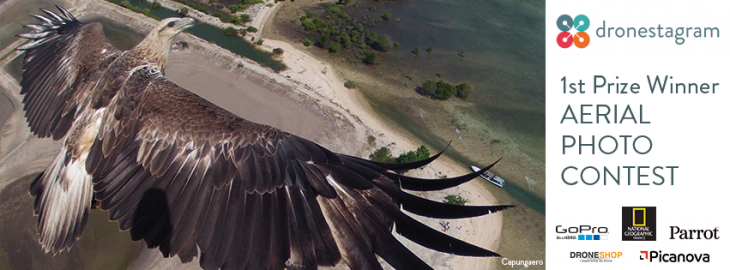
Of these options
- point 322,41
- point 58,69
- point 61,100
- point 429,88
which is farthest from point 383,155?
point 61,100

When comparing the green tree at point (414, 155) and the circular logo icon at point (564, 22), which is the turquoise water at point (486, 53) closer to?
the green tree at point (414, 155)

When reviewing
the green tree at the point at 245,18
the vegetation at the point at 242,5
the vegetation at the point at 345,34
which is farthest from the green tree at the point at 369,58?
the vegetation at the point at 242,5

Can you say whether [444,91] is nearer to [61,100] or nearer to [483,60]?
[483,60]

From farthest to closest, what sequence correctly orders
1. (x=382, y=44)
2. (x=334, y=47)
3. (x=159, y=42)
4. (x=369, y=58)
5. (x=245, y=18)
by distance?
(x=245, y=18) < (x=382, y=44) < (x=334, y=47) < (x=369, y=58) < (x=159, y=42)

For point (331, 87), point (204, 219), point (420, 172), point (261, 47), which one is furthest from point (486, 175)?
point (204, 219)

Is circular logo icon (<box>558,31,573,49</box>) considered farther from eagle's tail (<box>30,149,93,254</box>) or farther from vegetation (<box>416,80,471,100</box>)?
vegetation (<box>416,80,471,100</box>)

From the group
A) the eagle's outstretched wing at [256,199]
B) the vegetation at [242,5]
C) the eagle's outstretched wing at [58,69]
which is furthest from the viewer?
the vegetation at [242,5]
